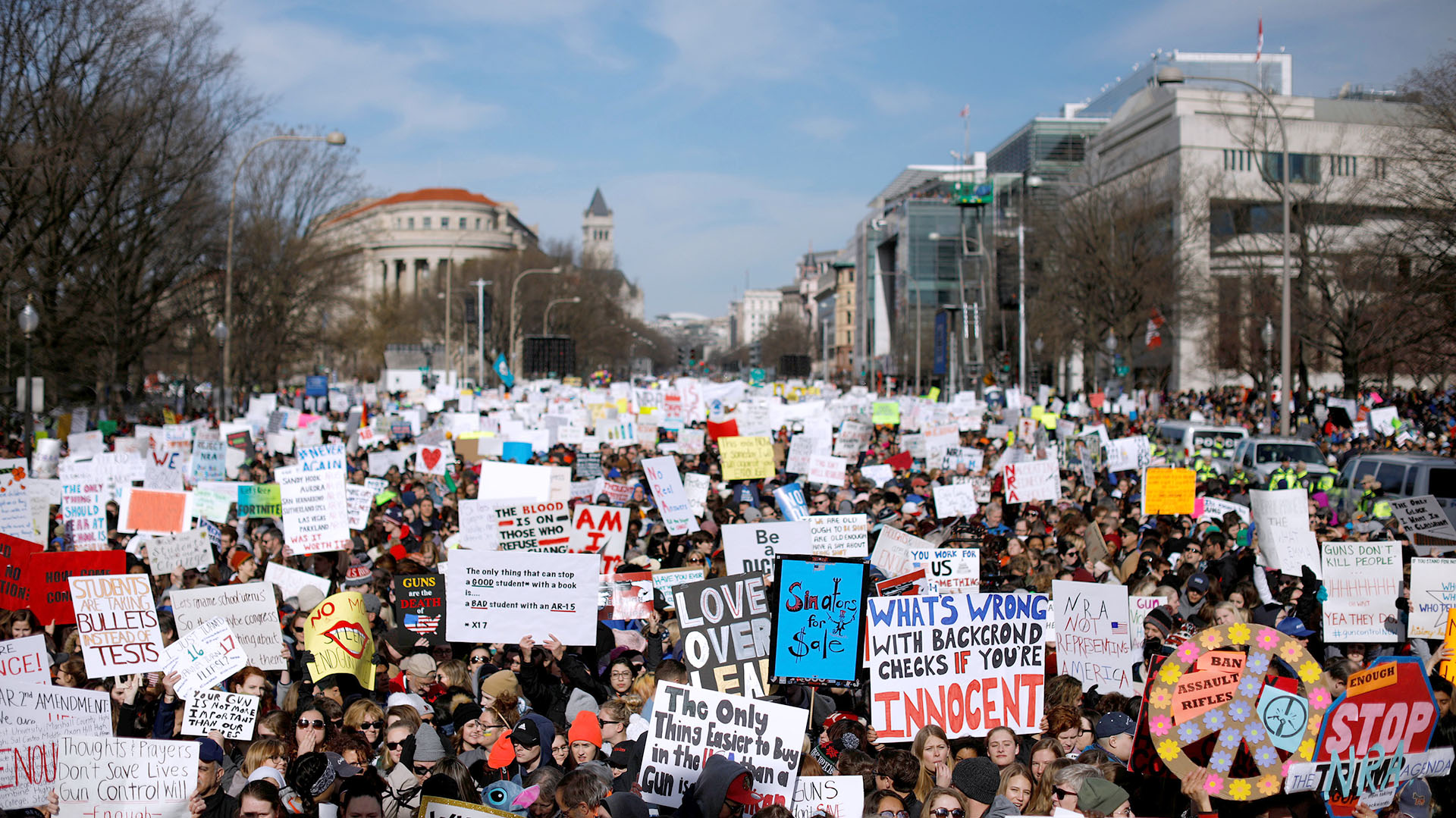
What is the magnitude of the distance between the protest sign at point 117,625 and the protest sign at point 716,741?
382 centimetres

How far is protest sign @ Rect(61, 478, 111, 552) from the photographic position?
11961 millimetres

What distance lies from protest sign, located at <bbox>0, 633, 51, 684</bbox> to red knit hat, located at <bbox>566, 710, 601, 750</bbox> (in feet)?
8.56

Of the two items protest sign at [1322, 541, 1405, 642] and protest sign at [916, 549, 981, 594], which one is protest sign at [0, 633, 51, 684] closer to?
protest sign at [916, 549, 981, 594]

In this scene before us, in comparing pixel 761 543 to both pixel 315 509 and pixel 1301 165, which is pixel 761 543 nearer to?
pixel 315 509

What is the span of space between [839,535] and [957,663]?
12.5 ft

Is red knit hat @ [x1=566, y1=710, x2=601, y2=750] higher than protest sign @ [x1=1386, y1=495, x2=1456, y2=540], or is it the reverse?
protest sign @ [x1=1386, y1=495, x2=1456, y2=540]

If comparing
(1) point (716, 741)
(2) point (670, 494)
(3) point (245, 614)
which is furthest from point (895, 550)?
(3) point (245, 614)

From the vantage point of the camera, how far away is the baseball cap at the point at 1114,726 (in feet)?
20.1

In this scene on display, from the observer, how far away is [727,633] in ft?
23.2

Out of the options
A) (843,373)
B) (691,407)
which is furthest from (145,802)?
(843,373)

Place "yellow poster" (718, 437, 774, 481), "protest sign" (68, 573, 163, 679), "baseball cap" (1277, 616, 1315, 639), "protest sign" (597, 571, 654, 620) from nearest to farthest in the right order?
"protest sign" (68, 573, 163, 679), "baseball cap" (1277, 616, 1315, 639), "protest sign" (597, 571, 654, 620), "yellow poster" (718, 437, 774, 481)

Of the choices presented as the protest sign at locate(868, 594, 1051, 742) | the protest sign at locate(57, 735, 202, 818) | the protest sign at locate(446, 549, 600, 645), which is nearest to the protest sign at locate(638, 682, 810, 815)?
the protest sign at locate(868, 594, 1051, 742)

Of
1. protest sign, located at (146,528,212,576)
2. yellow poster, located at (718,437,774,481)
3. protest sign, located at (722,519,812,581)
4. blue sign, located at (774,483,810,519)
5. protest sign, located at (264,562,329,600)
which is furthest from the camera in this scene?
yellow poster, located at (718,437,774,481)

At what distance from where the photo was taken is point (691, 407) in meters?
27.3
